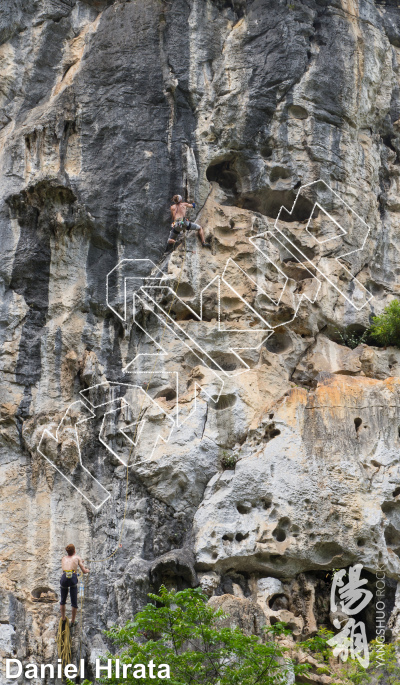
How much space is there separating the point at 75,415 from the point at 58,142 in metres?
5.08

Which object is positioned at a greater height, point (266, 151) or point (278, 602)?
point (266, 151)

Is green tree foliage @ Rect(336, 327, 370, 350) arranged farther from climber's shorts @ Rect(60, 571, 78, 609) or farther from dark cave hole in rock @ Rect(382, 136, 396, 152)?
climber's shorts @ Rect(60, 571, 78, 609)

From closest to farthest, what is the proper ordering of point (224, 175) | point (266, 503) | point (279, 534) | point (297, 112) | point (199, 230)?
point (279, 534), point (266, 503), point (199, 230), point (297, 112), point (224, 175)

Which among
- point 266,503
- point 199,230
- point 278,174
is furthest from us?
point 278,174

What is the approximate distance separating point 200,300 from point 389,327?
3409mm

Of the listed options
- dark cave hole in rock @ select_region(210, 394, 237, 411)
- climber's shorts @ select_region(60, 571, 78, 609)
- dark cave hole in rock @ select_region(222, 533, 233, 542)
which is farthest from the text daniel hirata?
dark cave hole in rock @ select_region(210, 394, 237, 411)

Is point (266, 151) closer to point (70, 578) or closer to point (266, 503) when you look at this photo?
point (266, 503)

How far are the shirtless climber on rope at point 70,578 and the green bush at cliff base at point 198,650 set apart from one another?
176 cm

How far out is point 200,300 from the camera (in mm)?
17094

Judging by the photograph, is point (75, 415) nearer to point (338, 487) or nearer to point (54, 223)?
point (54, 223)

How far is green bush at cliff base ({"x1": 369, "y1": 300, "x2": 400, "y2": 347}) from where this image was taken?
17109 millimetres

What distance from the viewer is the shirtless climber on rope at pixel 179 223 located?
17141 mm

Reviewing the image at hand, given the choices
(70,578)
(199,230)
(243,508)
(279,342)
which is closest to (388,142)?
(199,230)

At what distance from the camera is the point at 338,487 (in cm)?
1461
